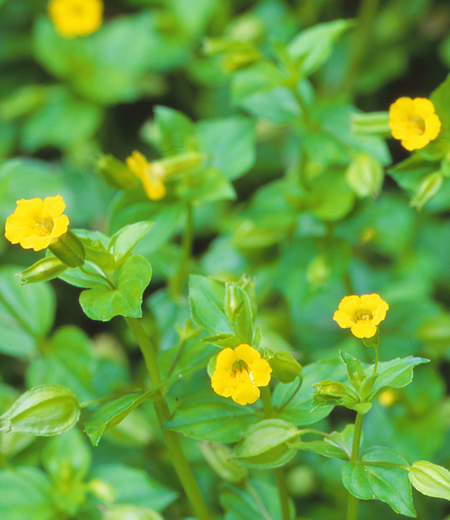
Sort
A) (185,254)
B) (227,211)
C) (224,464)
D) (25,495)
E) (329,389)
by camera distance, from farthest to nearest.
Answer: (227,211) → (185,254) → (25,495) → (224,464) → (329,389)

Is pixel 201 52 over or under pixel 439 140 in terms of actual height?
under

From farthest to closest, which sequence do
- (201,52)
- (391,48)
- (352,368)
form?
(201,52) < (391,48) < (352,368)

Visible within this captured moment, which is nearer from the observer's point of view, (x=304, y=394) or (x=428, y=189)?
(x=304, y=394)

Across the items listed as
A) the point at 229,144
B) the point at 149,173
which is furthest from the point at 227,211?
the point at 149,173

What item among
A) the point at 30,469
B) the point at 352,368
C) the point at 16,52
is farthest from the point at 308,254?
the point at 16,52

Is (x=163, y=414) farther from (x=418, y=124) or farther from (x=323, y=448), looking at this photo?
(x=418, y=124)

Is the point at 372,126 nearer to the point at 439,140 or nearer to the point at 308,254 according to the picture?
the point at 439,140
